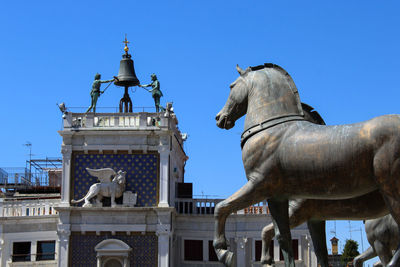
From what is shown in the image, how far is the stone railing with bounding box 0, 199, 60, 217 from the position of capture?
46.6 metres

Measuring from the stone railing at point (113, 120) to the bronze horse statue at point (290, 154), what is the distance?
33970mm

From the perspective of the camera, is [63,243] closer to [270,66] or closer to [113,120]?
[113,120]

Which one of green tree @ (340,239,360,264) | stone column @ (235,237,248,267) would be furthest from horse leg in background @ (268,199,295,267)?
green tree @ (340,239,360,264)

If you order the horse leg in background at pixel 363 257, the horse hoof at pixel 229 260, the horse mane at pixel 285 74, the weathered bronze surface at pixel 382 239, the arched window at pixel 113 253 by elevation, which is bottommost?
Answer: the horse hoof at pixel 229 260

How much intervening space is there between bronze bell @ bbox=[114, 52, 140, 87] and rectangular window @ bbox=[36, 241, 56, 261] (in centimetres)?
1129

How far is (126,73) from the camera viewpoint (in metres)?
49.2

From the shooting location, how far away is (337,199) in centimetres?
1057

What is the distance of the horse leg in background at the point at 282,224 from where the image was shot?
10.6 meters

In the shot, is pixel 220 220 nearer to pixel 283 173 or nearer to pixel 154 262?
pixel 283 173

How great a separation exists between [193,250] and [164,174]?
5.91 metres

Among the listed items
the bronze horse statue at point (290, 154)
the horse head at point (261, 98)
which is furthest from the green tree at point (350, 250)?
the bronze horse statue at point (290, 154)

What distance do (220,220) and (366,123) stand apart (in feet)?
7.96

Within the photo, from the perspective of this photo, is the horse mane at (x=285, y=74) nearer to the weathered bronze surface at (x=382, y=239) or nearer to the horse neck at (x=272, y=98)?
the horse neck at (x=272, y=98)

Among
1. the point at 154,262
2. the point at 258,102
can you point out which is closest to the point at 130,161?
the point at 154,262
